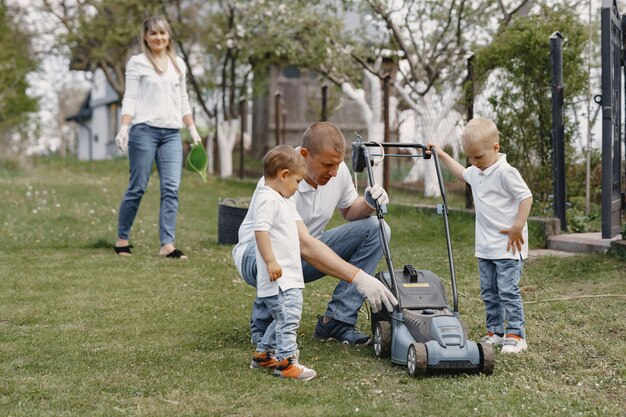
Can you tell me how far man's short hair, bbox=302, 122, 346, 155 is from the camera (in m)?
4.30

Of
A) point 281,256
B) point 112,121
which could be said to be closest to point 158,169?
point 281,256

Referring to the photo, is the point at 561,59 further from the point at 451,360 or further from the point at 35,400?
the point at 35,400

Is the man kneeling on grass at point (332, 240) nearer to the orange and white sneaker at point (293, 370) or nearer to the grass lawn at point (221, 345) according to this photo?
the grass lawn at point (221, 345)

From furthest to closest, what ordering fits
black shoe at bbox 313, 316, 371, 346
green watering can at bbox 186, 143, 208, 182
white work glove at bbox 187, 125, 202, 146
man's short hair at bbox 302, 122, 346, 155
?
green watering can at bbox 186, 143, 208, 182, white work glove at bbox 187, 125, 202, 146, black shoe at bbox 313, 316, 371, 346, man's short hair at bbox 302, 122, 346, 155

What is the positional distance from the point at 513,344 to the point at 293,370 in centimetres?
118

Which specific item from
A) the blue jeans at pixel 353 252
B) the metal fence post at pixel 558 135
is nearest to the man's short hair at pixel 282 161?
the blue jeans at pixel 353 252

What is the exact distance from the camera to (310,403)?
3598 mm

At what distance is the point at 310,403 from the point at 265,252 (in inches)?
27.3

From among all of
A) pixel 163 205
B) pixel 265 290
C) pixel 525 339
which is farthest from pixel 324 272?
pixel 163 205

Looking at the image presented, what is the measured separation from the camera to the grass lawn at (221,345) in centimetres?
359

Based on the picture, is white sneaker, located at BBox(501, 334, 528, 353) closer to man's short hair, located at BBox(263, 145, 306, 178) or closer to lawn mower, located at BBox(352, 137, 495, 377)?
lawn mower, located at BBox(352, 137, 495, 377)

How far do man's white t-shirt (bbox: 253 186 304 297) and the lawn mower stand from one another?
452 mm

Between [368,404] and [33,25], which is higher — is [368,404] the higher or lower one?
the lower one

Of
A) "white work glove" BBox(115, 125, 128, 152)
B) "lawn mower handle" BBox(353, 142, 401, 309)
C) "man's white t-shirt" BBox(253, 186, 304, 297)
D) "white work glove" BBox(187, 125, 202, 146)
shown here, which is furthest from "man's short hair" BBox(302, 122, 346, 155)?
"white work glove" BBox(187, 125, 202, 146)
